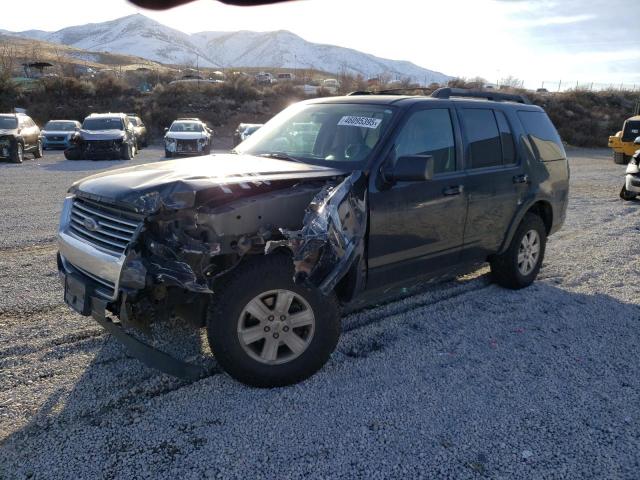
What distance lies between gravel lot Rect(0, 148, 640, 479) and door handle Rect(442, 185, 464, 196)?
45.0 inches

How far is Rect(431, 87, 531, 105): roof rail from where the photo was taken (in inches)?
179

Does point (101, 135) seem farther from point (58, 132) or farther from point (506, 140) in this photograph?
point (506, 140)

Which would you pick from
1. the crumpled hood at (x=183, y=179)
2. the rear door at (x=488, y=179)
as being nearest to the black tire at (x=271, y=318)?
the crumpled hood at (x=183, y=179)

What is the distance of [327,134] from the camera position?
4.14 metres

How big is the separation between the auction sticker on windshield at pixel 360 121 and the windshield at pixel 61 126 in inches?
836

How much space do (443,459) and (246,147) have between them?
3073mm

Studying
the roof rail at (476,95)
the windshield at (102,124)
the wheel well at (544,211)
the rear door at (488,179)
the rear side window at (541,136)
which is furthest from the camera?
the windshield at (102,124)

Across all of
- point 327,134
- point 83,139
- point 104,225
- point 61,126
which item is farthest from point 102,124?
point 104,225

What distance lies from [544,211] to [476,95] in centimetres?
155

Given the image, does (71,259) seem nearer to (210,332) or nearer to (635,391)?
(210,332)

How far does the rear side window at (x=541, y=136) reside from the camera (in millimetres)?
5199

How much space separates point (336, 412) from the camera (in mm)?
3037

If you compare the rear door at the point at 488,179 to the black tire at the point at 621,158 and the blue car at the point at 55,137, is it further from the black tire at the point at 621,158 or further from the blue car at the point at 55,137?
the blue car at the point at 55,137

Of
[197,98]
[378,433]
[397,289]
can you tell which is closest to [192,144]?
[397,289]
